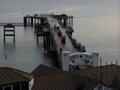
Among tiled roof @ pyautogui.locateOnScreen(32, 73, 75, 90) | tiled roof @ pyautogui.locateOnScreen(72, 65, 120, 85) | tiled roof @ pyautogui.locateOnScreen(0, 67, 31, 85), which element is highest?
tiled roof @ pyautogui.locateOnScreen(0, 67, 31, 85)

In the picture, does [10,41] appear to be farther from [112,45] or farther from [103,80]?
[103,80]

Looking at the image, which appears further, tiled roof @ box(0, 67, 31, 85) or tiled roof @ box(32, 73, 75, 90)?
tiled roof @ box(32, 73, 75, 90)

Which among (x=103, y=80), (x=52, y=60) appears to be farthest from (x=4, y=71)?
(x=52, y=60)

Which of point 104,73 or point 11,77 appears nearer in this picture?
point 11,77

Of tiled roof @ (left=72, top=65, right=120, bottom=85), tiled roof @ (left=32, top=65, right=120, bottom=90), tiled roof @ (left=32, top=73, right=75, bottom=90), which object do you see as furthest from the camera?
tiled roof @ (left=72, top=65, right=120, bottom=85)

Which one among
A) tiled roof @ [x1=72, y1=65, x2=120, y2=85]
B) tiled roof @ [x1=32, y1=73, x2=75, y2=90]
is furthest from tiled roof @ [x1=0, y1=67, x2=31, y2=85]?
tiled roof @ [x1=72, y1=65, x2=120, y2=85]

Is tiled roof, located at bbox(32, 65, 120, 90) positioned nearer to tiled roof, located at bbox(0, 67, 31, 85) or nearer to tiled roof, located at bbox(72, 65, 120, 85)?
tiled roof, located at bbox(72, 65, 120, 85)

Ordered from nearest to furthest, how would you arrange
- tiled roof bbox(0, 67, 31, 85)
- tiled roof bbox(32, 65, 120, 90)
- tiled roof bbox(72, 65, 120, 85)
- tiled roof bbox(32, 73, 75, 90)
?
tiled roof bbox(0, 67, 31, 85), tiled roof bbox(32, 65, 120, 90), tiled roof bbox(32, 73, 75, 90), tiled roof bbox(72, 65, 120, 85)

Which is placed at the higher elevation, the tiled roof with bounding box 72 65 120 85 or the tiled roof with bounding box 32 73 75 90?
the tiled roof with bounding box 72 65 120 85

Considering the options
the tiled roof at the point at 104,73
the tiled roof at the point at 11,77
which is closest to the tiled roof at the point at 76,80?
the tiled roof at the point at 104,73

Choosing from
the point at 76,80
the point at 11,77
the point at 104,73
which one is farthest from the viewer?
the point at 104,73

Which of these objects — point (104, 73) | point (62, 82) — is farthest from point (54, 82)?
point (104, 73)

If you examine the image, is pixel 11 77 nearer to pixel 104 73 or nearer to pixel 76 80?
pixel 76 80
